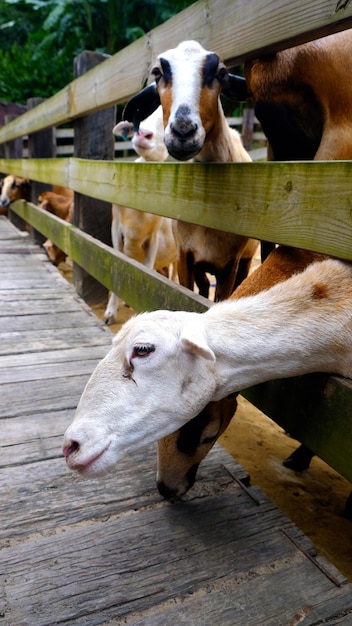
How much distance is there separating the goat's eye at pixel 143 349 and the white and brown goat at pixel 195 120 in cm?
110

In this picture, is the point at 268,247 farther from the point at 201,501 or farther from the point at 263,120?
the point at 201,501

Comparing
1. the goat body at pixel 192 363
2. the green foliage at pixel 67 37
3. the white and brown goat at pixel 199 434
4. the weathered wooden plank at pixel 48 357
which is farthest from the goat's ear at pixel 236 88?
the green foliage at pixel 67 37

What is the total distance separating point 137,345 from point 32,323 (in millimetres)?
2236

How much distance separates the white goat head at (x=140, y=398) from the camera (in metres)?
1.48

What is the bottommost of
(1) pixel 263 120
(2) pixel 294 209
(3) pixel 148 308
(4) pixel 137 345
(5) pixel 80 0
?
(3) pixel 148 308

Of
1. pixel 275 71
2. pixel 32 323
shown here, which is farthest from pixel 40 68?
pixel 275 71

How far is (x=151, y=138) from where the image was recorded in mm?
4598

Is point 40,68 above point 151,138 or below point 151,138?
above

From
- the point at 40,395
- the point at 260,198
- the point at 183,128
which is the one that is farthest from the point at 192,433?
the point at 183,128

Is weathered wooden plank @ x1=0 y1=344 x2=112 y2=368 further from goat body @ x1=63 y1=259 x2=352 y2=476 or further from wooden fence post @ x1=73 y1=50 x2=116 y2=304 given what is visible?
wooden fence post @ x1=73 y1=50 x2=116 y2=304

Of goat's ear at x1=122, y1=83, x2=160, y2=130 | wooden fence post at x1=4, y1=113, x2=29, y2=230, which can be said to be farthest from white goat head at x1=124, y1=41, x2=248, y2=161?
wooden fence post at x1=4, y1=113, x2=29, y2=230

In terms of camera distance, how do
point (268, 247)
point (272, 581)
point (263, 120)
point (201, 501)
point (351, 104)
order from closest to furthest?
1. point (272, 581)
2. point (201, 501)
3. point (351, 104)
4. point (263, 120)
5. point (268, 247)

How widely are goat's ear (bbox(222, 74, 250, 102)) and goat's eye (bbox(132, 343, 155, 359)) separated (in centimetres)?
169

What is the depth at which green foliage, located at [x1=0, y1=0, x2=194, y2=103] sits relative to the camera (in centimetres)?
1471
